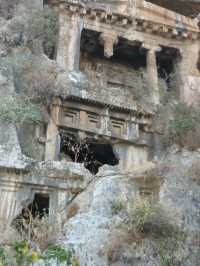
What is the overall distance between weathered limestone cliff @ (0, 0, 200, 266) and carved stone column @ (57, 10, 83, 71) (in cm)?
4

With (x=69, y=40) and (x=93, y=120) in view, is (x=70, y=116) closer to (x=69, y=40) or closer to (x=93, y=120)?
(x=93, y=120)

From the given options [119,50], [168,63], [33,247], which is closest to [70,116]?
[119,50]

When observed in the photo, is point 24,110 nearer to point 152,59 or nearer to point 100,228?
point 100,228

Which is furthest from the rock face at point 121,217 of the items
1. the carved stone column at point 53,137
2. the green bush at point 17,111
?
the green bush at point 17,111

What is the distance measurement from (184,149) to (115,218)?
4.58 metres

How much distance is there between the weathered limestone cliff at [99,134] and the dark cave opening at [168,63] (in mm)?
49

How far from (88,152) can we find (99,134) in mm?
1083

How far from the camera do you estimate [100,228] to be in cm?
878

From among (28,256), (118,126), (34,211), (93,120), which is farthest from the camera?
(118,126)

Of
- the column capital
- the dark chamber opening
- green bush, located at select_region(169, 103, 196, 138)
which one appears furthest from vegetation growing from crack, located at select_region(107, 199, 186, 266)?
the column capital

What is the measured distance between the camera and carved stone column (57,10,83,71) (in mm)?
14898

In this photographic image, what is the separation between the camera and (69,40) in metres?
15.4

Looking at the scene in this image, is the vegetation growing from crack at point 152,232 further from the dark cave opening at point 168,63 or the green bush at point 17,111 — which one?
the dark cave opening at point 168,63

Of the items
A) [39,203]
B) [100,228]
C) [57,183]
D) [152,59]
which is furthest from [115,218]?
[152,59]
